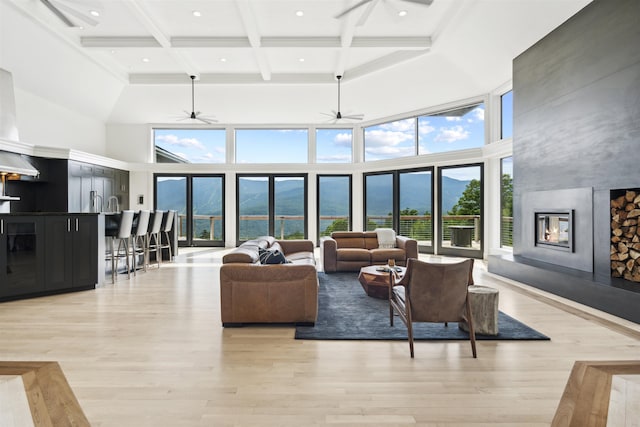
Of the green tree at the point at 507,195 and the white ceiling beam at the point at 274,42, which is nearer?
the white ceiling beam at the point at 274,42

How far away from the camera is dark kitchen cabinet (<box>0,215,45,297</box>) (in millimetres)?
4332

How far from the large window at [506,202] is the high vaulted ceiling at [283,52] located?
174cm

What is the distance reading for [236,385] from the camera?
2.33 m

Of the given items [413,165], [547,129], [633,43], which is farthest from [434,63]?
[633,43]

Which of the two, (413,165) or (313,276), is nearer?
(313,276)

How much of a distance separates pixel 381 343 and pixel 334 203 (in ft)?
23.8

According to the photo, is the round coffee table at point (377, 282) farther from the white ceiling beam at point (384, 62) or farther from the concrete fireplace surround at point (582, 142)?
the white ceiling beam at point (384, 62)

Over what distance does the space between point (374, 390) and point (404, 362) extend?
499 mm

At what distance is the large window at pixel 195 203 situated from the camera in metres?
10.2

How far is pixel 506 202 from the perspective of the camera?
24.1 feet

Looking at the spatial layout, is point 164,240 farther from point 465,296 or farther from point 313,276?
point 465,296

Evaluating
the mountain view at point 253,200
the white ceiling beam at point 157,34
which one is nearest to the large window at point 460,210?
the mountain view at point 253,200

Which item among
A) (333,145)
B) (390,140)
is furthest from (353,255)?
(333,145)

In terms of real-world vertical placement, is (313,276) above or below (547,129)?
below
